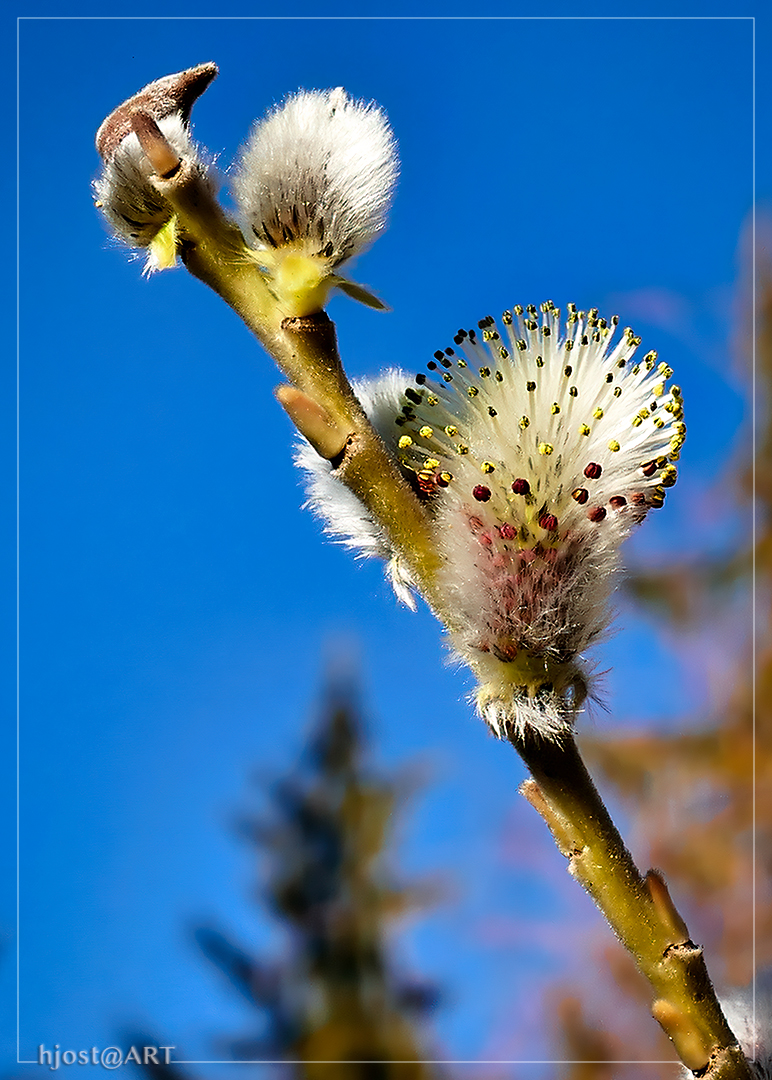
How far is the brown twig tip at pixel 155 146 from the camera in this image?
0.44 metres

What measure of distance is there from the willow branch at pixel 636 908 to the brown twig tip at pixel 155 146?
0.28 meters

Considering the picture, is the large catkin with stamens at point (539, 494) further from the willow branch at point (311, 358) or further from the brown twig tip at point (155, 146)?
the brown twig tip at point (155, 146)

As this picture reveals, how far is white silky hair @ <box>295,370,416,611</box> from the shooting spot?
48cm

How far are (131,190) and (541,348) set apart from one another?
0.19 metres

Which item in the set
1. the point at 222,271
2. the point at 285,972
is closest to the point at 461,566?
the point at 222,271

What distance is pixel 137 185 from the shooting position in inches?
17.9

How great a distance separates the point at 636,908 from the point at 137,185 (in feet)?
1.22

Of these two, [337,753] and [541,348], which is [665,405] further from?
[337,753]

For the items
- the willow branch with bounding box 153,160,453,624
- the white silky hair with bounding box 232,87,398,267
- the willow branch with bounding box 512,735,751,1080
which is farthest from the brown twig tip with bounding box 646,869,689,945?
the white silky hair with bounding box 232,87,398,267

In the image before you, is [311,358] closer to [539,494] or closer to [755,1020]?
[539,494]

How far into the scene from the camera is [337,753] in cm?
315

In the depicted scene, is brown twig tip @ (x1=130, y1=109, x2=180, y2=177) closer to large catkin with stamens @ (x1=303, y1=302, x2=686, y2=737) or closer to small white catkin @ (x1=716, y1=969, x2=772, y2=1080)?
large catkin with stamens @ (x1=303, y1=302, x2=686, y2=737)

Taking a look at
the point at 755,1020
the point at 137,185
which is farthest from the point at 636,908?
the point at 137,185

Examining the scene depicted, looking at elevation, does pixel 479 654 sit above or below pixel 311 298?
below
